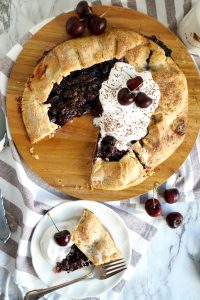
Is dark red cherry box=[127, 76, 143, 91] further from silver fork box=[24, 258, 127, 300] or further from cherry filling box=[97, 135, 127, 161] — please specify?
silver fork box=[24, 258, 127, 300]

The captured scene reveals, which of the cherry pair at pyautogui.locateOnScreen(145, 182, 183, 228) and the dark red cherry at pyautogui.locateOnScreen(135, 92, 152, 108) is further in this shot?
the cherry pair at pyautogui.locateOnScreen(145, 182, 183, 228)

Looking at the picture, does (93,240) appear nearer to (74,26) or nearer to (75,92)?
(75,92)

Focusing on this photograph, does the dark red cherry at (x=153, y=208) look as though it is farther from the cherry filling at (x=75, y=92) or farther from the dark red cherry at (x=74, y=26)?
the dark red cherry at (x=74, y=26)

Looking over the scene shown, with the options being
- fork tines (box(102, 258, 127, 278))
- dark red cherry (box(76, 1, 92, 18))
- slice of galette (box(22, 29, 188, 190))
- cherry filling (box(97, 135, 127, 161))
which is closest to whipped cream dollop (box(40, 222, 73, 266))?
fork tines (box(102, 258, 127, 278))

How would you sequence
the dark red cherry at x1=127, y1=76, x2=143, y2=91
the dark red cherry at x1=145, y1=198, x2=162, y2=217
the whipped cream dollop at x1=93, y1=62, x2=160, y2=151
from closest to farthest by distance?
the dark red cherry at x1=127, y1=76, x2=143, y2=91, the whipped cream dollop at x1=93, y1=62, x2=160, y2=151, the dark red cherry at x1=145, y1=198, x2=162, y2=217

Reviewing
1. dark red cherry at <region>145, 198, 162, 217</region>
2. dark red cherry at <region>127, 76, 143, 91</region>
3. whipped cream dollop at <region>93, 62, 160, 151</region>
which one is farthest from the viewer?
dark red cherry at <region>145, 198, 162, 217</region>

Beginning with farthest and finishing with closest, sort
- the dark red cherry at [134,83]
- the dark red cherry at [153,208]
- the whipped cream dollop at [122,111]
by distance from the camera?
1. the dark red cherry at [153,208]
2. the whipped cream dollop at [122,111]
3. the dark red cherry at [134,83]

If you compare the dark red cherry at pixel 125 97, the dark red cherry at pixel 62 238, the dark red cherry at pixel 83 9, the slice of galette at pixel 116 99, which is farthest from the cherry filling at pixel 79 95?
the dark red cherry at pixel 62 238

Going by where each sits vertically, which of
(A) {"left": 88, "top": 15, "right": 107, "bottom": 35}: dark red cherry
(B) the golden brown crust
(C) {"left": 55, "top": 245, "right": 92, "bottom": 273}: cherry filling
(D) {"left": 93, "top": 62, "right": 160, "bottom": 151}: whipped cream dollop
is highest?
(A) {"left": 88, "top": 15, "right": 107, "bottom": 35}: dark red cherry

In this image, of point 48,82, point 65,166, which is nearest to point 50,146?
point 65,166
